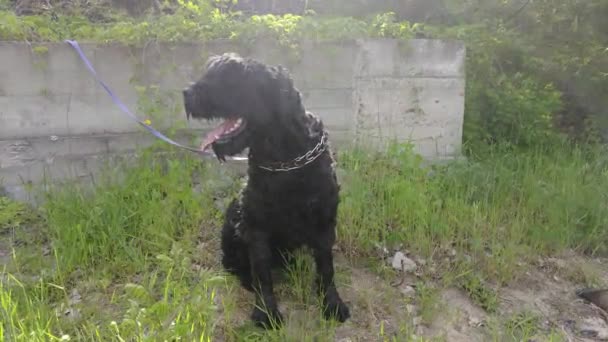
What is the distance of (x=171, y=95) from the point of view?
393cm

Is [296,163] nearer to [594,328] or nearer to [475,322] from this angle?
[475,322]

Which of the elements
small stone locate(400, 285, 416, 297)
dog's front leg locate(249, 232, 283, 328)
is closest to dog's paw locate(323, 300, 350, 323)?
dog's front leg locate(249, 232, 283, 328)

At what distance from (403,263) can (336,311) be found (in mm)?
719

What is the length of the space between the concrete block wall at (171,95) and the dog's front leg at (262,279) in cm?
167

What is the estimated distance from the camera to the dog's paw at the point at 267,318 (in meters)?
2.57

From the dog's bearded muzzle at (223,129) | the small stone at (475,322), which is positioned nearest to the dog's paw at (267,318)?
the dog's bearded muzzle at (223,129)

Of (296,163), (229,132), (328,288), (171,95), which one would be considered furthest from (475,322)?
(171,95)

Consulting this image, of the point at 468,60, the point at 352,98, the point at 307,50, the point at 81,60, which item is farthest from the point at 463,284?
the point at 81,60

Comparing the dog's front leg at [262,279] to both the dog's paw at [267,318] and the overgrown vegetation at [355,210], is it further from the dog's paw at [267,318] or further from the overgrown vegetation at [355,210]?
the overgrown vegetation at [355,210]

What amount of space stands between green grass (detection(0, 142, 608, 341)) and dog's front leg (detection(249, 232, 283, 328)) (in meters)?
0.09

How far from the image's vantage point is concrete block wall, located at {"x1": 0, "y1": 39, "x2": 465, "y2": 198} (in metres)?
3.75

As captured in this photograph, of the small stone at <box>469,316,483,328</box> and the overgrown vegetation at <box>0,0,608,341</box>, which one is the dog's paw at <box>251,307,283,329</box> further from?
the small stone at <box>469,316,483,328</box>

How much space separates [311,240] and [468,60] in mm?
3277

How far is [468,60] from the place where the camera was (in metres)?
5.00
